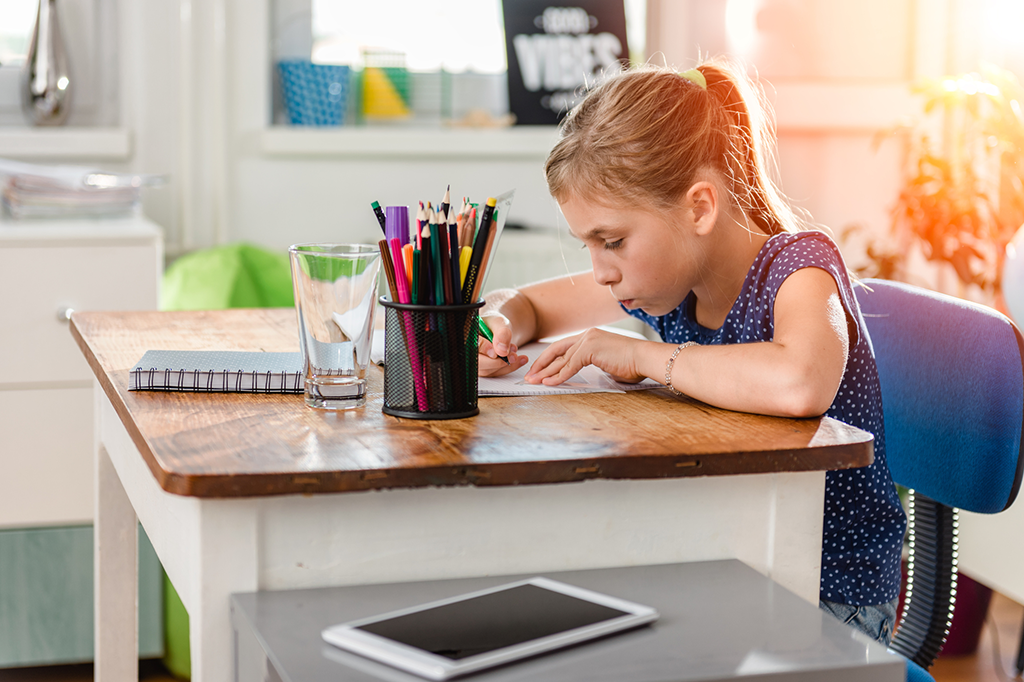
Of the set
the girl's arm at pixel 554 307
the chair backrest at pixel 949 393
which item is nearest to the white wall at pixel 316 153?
the girl's arm at pixel 554 307

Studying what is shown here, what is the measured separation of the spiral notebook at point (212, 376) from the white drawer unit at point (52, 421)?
3.39 ft

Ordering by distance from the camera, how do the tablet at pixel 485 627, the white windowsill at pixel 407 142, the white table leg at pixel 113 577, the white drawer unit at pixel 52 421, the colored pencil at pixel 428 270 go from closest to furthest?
the tablet at pixel 485 627, the colored pencil at pixel 428 270, the white table leg at pixel 113 577, the white drawer unit at pixel 52 421, the white windowsill at pixel 407 142

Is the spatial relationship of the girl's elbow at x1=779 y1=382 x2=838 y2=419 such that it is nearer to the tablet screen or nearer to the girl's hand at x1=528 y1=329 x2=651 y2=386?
the girl's hand at x1=528 y1=329 x2=651 y2=386

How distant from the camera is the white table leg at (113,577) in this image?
1.32 meters

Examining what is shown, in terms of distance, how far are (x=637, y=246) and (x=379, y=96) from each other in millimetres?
1659

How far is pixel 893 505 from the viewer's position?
117cm

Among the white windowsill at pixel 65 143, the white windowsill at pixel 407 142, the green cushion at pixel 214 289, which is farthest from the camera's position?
the white windowsill at pixel 407 142

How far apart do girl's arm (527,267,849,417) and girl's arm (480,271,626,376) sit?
0.90 ft

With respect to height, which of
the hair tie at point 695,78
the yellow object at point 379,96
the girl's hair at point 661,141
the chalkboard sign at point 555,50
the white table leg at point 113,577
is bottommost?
the white table leg at point 113,577

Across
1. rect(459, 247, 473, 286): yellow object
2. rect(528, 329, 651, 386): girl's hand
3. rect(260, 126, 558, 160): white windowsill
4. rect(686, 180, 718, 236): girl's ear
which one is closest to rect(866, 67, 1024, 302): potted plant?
rect(260, 126, 558, 160): white windowsill

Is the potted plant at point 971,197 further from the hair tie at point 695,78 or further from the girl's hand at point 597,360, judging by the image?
the girl's hand at point 597,360

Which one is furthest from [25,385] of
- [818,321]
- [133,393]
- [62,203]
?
[818,321]

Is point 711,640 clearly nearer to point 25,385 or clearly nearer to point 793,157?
point 25,385

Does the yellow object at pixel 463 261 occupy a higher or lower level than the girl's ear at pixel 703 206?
lower
